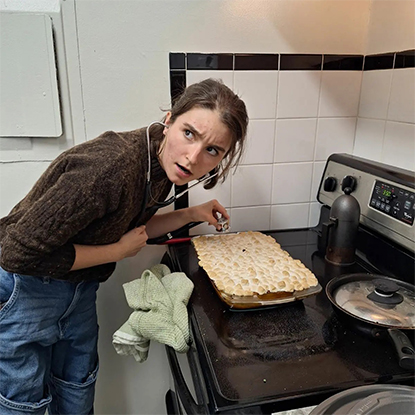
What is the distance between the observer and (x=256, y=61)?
1.02 metres

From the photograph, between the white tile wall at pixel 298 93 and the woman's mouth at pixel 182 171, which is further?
the white tile wall at pixel 298 93

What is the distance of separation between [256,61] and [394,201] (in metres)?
0.50

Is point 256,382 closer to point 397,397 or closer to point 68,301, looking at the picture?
point 397,397

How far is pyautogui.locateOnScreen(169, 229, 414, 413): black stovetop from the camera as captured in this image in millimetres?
535

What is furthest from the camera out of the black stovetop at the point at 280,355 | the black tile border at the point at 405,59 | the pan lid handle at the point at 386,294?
the black tile border at the point at 405,59

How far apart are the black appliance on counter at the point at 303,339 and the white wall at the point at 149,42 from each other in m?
0.24

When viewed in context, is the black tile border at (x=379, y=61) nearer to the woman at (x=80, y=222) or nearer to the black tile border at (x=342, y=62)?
the black tile border at (x=342, y=62)

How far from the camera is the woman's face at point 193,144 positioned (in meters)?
0.77

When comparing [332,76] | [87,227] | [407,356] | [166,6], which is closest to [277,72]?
[332,76]

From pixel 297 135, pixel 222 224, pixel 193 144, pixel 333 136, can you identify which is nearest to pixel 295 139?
pixel 297 135

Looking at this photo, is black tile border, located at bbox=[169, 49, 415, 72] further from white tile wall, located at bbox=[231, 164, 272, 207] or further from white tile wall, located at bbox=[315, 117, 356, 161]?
white tile wall, located at bbox=[231, 164, 272, 207]

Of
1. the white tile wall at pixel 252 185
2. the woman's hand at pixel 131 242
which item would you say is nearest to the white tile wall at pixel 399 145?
the white tile wall at pixel 252 185

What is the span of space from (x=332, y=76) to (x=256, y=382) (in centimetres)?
87

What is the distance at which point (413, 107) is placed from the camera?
92 centimetres
